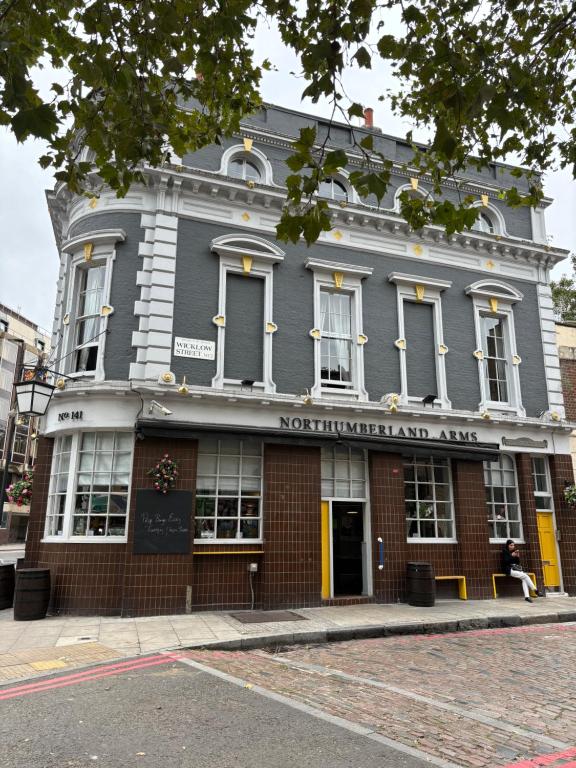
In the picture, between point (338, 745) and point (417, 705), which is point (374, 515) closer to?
point (417, 705)

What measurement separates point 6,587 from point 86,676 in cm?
616

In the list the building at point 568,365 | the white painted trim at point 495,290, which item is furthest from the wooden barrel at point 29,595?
the building at point 568,365

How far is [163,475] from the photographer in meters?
11.7

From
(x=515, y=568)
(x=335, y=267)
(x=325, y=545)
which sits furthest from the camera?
(x=335, y=267)

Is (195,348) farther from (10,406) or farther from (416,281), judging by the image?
(10,406)

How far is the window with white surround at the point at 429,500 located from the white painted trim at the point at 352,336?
241 centimetres

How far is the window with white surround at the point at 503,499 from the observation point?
15.1 m

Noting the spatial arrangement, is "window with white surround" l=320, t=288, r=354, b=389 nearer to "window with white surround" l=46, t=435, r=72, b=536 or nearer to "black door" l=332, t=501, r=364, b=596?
"black door" l=332, t=501, r=364, b=596

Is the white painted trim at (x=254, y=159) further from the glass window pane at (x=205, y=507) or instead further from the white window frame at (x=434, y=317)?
the glass window pane at (x=205, y=507)

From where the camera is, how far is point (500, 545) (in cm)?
1481

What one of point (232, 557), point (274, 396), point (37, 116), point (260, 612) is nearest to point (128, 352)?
point (274, 396)

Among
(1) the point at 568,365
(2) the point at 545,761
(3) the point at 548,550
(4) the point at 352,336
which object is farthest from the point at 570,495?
(2) the point at 545,761

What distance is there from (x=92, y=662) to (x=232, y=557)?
187 inches

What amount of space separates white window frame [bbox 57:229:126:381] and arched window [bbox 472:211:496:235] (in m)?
10.4
